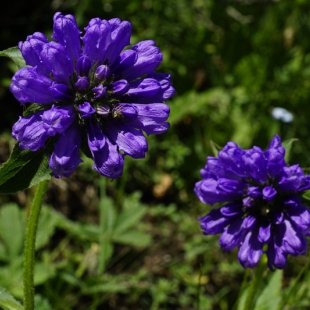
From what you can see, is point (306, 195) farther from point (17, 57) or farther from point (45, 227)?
point (45, 227)

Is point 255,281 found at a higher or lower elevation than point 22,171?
lower

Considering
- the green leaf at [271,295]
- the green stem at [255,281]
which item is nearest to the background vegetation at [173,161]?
the green leaf at [271,295]

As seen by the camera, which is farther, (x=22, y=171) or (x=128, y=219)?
(x=128, y=219)

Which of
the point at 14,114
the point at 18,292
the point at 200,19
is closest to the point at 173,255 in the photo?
the point at 18,292

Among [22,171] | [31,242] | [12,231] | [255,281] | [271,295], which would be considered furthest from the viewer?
[12,231]

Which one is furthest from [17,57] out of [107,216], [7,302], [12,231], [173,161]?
[173,161]

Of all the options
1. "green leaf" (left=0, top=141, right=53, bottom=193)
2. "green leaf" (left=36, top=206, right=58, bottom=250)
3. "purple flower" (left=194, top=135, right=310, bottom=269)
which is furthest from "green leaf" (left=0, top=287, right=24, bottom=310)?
"green leaf" (left=36, top=206, right=58, bottom=250)

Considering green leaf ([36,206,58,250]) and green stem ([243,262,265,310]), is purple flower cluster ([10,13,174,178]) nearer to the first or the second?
green stem ([243,262,265,310])
